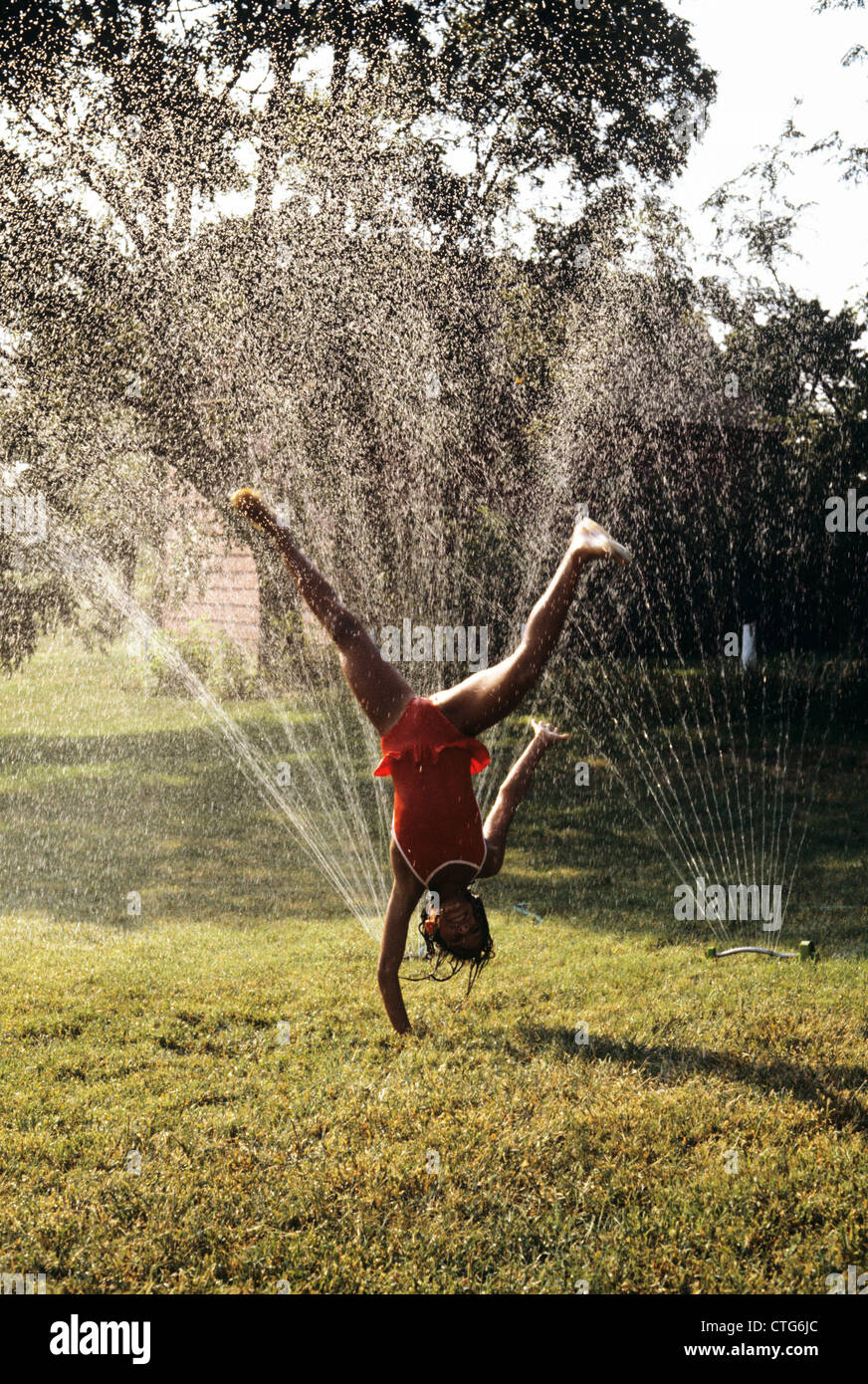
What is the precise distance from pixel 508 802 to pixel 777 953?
267 cm

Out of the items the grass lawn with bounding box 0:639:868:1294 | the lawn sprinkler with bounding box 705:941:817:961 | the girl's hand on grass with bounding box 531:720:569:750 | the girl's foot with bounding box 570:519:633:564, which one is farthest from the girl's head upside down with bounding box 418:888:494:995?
the lawn sprinkler with bounding box 705:941:817:961

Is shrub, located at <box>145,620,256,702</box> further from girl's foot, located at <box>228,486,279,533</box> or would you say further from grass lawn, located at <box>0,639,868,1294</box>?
girl's foot, located at <box>228,486,279,533</box>

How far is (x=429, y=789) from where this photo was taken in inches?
207

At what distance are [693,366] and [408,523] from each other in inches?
177

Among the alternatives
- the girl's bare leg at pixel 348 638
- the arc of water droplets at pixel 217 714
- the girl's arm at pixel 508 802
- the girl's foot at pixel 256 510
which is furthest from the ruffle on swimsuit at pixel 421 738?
the arc of water droplets at pixel 217 714

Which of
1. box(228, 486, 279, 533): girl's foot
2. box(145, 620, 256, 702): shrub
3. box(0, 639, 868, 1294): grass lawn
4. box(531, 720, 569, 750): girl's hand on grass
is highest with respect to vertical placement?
box(228, 486, 279, 533): girl's foot

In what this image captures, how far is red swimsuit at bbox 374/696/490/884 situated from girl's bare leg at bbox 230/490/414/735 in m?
0.15

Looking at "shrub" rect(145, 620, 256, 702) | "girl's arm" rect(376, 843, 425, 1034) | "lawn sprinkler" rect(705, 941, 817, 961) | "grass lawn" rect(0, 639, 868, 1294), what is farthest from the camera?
"shrub" rect(145, 620, 256, 702)

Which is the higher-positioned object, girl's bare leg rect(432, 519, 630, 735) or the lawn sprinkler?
girl's bare leg rect(432, 519, 630, 735)

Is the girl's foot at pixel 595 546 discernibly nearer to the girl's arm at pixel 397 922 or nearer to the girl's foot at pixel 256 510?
the girl's foot at pixel 256 510

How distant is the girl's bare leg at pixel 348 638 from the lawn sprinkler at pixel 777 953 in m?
3.23

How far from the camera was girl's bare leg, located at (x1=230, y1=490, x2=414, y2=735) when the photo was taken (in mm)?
5426

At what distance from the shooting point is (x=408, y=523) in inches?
532

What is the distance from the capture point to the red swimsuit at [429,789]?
5.25 metres
